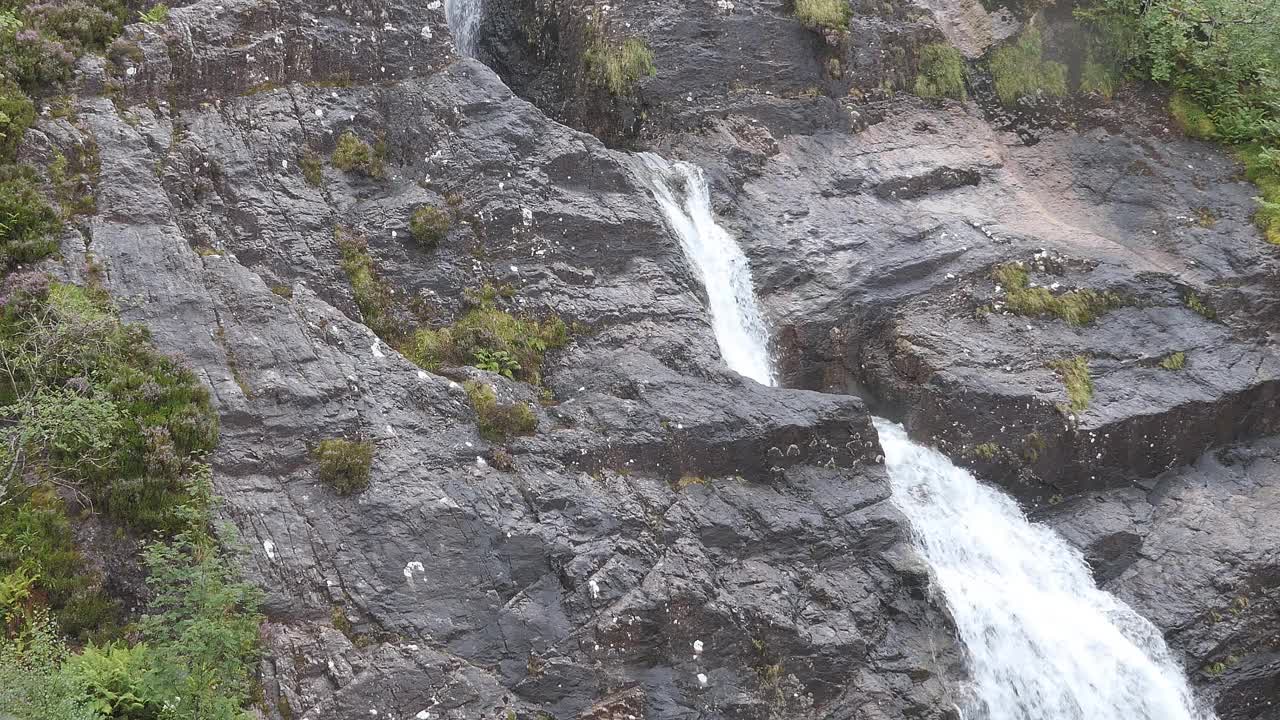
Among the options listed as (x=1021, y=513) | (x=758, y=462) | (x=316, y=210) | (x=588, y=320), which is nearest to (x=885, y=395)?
(x=1021, y=513)

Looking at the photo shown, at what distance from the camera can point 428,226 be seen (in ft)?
42.8

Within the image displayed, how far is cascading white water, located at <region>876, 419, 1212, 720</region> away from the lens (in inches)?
453

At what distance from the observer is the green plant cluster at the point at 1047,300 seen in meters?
14.8

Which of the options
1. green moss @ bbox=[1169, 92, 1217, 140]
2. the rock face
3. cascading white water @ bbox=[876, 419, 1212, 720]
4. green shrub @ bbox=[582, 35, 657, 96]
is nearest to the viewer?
the rock face

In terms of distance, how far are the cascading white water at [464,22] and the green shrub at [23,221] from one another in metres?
8.22

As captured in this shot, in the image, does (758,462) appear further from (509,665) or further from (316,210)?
(316,210)

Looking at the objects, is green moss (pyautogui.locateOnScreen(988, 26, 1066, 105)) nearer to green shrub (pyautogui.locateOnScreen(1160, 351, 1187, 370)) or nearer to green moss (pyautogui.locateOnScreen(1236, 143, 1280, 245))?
green moss (pyautogui.locateOnScreen(1236, 143, 1280, 245))

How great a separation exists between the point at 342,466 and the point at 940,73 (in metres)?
13.8

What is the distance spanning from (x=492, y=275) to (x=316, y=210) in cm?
248

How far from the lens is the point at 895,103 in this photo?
59.5 feet

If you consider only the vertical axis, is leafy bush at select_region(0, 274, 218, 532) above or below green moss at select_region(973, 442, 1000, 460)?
above

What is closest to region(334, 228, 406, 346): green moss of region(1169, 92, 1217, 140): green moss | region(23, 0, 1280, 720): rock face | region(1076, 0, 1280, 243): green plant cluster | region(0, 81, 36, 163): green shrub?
region(23, 0, 1280, 720): rock face

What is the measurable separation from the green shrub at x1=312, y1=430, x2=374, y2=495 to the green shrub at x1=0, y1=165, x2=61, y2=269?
3.94 meters

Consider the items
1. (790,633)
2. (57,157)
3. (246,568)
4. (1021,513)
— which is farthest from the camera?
(1021,513)
